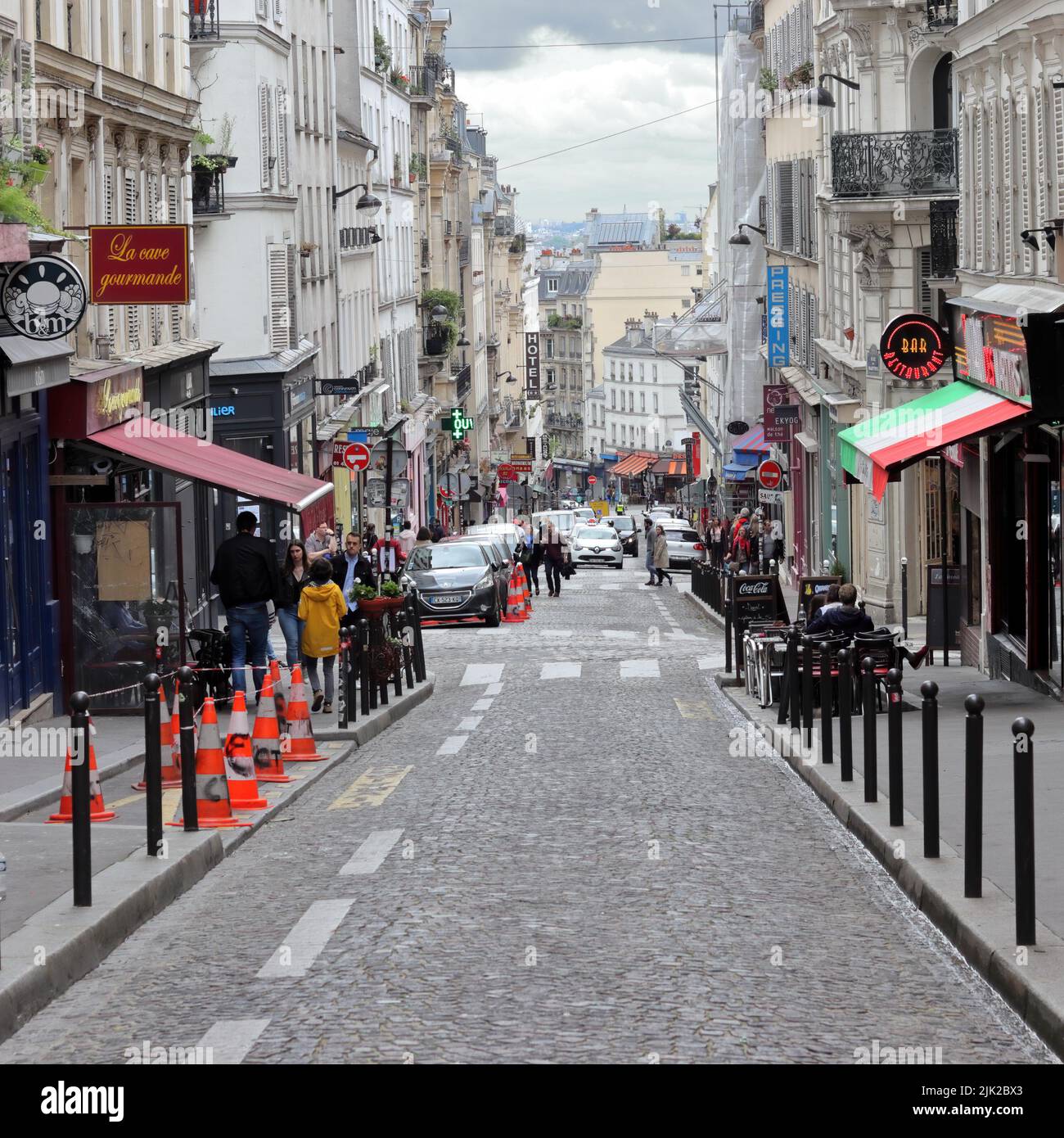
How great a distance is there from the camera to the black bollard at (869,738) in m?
12.8

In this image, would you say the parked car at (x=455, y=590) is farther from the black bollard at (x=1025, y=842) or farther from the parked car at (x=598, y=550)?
the parked car at (x=598, y=550)

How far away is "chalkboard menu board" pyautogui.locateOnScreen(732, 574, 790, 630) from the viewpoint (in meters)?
25.5

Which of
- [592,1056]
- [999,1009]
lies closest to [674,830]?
[999,1009]

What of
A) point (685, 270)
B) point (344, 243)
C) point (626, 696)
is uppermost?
point (685, 270)

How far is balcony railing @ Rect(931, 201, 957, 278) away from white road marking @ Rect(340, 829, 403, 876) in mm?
22001

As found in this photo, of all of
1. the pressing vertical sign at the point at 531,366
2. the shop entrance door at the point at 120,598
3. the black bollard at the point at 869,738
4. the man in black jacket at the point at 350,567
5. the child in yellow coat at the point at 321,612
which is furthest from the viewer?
the pressing vertical sign at the point at 531,366

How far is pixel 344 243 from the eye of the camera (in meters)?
56.8

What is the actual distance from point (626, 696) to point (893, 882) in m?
11.6

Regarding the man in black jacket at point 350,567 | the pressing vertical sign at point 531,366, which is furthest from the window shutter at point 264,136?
the pressing vertical sign at point 531,366

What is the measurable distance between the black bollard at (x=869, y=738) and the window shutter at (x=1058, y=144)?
8.11 metres

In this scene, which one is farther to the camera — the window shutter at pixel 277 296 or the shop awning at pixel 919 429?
the window shutter at pixel 277 296

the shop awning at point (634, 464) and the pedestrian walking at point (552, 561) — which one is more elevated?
the shop awning at point (634, 464)
